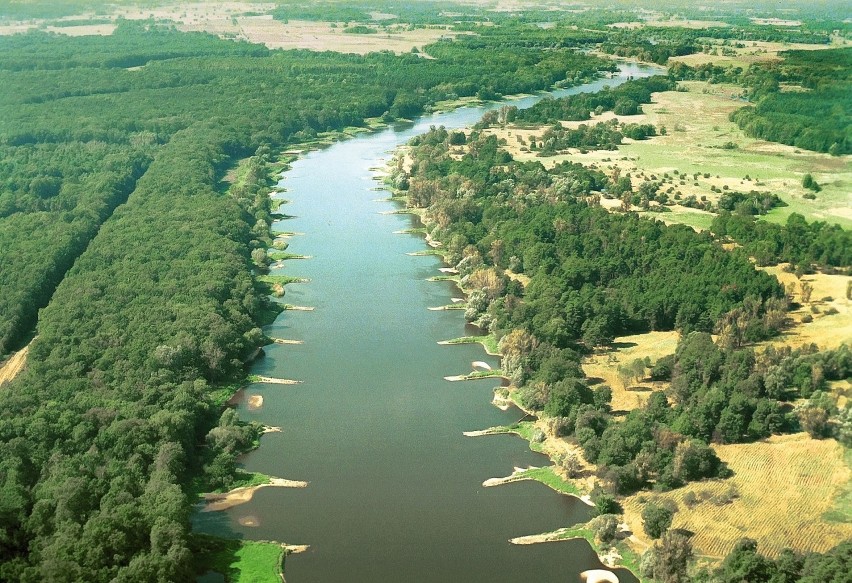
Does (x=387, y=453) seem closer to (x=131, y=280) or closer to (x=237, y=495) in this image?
(x=237, y=495)

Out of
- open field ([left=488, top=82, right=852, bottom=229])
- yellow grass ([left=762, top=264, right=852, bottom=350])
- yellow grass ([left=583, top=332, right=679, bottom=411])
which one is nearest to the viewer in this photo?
yellow grass ([left=583, top=332, right=679, bottom=411])

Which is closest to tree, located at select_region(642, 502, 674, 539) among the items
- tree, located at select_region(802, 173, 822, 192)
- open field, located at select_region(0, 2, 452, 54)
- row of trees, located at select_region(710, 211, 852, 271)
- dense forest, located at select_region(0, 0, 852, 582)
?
dense forest, located at select_region(0, 0, 852, 582)

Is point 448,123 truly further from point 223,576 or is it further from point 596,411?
point 223,576

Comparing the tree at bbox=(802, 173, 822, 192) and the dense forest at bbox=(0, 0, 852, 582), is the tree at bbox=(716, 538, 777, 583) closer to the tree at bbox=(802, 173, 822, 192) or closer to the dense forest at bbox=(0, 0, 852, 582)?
the dense forest at bbox=(0, 0, 852, 582)

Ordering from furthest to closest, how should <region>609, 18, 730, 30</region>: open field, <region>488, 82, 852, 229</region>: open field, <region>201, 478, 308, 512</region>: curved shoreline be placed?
<region>609, 18, 730, 30</region>: open field, <region>488, 82, 852, 229</region>: open field, <region>201, 478, 308, 512</region>: curved shoreline

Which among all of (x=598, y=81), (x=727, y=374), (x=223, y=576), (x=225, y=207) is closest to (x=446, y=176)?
(x=225, y=207)

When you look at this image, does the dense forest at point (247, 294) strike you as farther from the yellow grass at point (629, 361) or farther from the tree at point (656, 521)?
the tree at point (656, 521)
